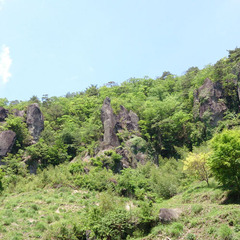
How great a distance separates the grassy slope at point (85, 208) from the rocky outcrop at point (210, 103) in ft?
43.9

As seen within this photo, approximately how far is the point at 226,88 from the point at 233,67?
9.64 ft

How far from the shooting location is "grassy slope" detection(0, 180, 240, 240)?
10586 millimetres

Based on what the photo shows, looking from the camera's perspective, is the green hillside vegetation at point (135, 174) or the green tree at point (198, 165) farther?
the green tree at point (198, 165)

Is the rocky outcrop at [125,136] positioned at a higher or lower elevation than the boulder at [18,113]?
lower

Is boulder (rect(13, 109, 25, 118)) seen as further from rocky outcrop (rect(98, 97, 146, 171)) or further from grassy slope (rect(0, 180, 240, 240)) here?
grassy slope (rect(0, 180, 240, 240))

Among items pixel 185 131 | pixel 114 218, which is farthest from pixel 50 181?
pixel 185 131

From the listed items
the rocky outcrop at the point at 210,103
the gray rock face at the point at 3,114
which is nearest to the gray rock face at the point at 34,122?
the gray rock face at the point at 3,114

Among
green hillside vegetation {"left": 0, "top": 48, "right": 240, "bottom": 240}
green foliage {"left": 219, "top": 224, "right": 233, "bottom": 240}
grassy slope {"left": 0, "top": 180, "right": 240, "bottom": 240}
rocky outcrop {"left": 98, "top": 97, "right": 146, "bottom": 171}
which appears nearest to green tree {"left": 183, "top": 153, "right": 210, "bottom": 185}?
green hillside vegetation {"left": 0, "top": 48, "right": 240, "bottom": 240}

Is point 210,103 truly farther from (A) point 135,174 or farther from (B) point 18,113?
(B) point 18,113

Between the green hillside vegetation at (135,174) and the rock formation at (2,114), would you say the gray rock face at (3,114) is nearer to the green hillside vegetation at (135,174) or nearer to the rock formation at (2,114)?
the rock formation at (2,114)

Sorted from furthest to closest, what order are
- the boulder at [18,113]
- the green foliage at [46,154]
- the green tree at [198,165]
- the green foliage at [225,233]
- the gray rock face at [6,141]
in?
1. the boulder at [18,113]
2. the gray rock face at [6,141]
3. the green foliage at [46,154]
4. the green tree at [198,165]
5. the green foliage at [225,233]

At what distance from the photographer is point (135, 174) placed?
25078mm

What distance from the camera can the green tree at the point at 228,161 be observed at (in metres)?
13.9

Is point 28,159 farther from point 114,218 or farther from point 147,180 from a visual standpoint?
point 114,218
